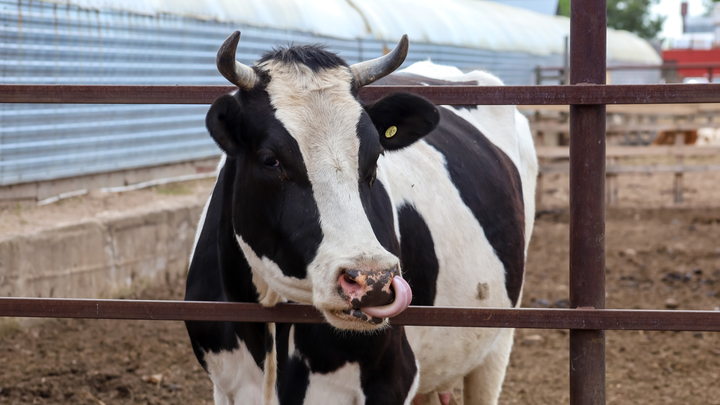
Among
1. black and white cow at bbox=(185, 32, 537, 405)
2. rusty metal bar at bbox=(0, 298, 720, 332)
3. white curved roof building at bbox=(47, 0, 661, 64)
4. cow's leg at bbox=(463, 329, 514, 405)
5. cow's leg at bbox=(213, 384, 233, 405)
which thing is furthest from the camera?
white curved roof building at bbox=(47, 0, 661, 64)

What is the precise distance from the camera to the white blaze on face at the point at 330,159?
1.83 metres

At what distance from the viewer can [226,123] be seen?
2102mm

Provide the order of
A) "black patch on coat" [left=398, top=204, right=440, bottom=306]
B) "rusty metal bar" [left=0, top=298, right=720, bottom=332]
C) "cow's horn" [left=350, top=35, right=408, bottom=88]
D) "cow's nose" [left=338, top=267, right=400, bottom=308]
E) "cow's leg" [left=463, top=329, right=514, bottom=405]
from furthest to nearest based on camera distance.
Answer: "cow's leg" [left=463, top=329, right=514, bottom=405], "black patch on coat" [left=398, top=204, right=440, bottom=306], "cow's horn" [left=350, top=35, right=408, bottom=88], "rusty metal bar" [left=0, top=298, right=720, bottom=332], "cow's nose" [left=338, top=267, right=400, bottom=308]

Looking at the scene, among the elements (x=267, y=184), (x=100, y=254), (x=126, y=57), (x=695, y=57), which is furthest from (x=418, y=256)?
(x=695, y=57)

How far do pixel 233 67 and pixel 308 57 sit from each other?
28 cm

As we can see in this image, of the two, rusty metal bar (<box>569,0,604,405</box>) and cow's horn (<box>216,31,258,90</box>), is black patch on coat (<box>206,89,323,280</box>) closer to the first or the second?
cow's horn (<box>216,31,258,90</box>)

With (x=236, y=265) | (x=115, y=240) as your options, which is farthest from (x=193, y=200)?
(x=236, y=265)

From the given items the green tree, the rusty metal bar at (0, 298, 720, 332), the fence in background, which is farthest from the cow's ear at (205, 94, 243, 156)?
the green tree

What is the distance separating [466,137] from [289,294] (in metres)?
1.82

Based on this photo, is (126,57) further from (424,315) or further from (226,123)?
(424,315)

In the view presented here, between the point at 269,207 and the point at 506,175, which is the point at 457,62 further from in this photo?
the point at 269,207

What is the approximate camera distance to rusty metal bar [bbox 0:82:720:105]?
2100mm

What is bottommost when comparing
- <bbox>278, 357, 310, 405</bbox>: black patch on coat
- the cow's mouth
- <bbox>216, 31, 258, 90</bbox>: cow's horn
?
<bbox>278, 357, 310, 405</bbox>: black patch on coat

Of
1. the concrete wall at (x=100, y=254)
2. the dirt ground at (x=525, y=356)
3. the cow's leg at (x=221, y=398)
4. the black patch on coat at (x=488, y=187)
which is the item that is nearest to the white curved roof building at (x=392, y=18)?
the concrete wall at (x=100, y=254)
